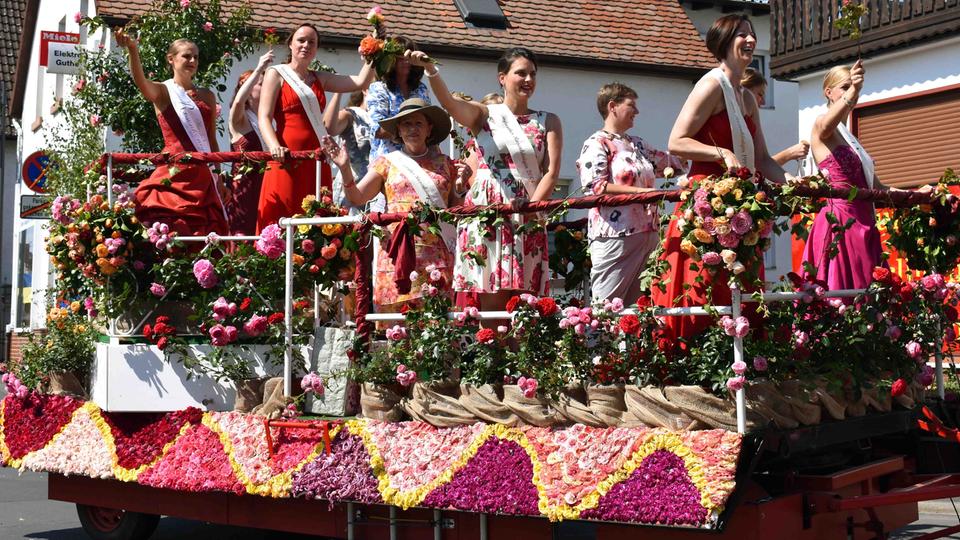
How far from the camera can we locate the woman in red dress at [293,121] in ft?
26.5

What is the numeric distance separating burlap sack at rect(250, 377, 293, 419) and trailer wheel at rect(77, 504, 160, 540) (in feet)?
4.71

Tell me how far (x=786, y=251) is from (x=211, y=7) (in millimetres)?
14697

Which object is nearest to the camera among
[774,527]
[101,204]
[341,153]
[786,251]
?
[774,527]

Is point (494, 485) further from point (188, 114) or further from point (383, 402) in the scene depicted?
point (188, 114)

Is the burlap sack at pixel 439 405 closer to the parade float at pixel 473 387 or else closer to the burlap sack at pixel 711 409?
the parade float at pixel 473 387

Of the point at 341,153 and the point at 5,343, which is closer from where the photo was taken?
the point at 341,153

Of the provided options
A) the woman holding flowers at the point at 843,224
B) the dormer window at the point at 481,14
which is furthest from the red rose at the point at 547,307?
the dormer window at the point at 481,14

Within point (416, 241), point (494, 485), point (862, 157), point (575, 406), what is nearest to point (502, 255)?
point (416, 241)

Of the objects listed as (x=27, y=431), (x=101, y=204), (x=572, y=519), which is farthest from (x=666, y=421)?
(x=27, y=431)

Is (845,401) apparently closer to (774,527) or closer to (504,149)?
(774,527)

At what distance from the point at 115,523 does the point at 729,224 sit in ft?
15.0

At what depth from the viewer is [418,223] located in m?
6.14

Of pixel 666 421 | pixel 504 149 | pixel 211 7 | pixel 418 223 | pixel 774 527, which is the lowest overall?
pixel 774 527

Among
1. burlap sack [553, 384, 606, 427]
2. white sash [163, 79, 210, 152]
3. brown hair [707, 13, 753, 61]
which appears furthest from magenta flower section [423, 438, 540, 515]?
white sash [163, 79, 210, 152]
